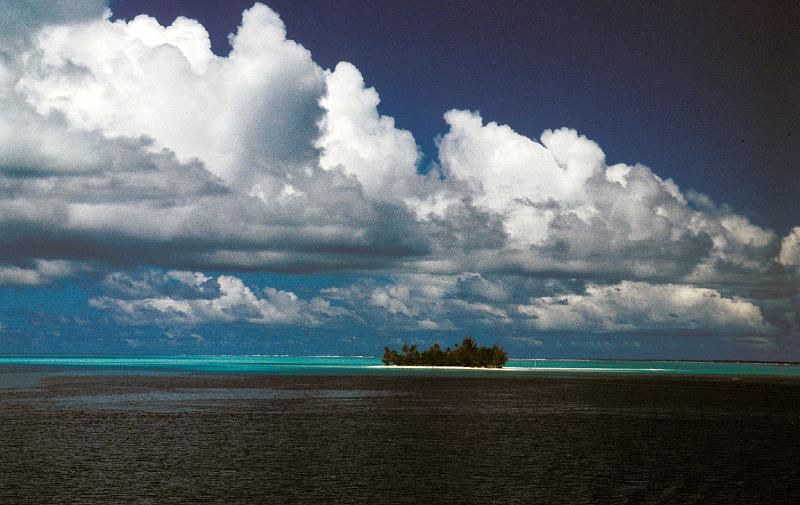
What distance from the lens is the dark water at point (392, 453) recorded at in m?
40.5

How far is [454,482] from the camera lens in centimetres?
4375

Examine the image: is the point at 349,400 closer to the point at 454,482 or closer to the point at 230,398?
the point at 230,398

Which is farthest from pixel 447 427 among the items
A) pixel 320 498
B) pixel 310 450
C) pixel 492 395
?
pixel 492 395

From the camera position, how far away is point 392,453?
54.8m

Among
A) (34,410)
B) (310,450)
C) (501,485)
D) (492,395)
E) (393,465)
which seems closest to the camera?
(501,485)

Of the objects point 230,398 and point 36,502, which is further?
point 230,398

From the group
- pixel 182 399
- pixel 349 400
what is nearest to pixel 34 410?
pixel 182 399

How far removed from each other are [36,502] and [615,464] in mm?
31927

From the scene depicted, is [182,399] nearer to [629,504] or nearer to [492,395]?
[492,395]

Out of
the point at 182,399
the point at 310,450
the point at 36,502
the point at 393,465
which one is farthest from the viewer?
the point at 182,399

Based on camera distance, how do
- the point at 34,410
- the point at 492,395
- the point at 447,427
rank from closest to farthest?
the point at 447,427 → the point at 34,410 → the point at 492,395

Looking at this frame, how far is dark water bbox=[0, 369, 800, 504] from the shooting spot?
40531 mm

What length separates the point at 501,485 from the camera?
42656 mm

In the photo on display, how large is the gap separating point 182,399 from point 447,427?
4681 centimetres
